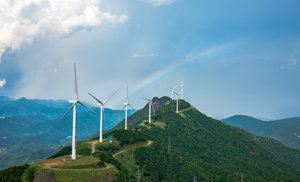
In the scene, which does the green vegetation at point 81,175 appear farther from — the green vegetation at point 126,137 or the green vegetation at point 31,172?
the green vegetation at point 126,137

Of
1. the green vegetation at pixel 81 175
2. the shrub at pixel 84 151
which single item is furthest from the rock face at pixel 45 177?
the shrub at pixel 84 151

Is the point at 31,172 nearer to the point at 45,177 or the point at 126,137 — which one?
the point at 45,177

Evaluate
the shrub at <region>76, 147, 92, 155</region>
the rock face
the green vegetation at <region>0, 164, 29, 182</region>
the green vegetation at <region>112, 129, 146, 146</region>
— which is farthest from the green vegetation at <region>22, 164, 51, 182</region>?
the green vegetation at <region>112, 129, 146, 146</region>

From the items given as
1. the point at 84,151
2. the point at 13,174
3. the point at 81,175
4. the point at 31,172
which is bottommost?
the point at 81,175

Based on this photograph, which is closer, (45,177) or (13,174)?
(45,177)

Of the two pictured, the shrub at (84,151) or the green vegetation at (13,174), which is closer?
the green vegetation at (13,174)

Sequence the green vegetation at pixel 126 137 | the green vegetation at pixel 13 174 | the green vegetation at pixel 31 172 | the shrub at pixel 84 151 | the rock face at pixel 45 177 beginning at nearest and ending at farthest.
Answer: the rock face at pixel 45 177 → the green vegetation at pixel 31 172 → the green vegetation at pixel 13 174 → the shrub at pixel 84 151 → the green vegetation at pixel 126 137

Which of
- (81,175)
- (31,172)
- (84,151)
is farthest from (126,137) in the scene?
(31,172)

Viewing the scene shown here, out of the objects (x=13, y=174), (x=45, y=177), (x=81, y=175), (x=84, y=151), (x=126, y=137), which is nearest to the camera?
(x=45, y=177)

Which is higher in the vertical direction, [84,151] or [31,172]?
[31,172]

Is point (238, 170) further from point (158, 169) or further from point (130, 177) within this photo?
point (130, 177)

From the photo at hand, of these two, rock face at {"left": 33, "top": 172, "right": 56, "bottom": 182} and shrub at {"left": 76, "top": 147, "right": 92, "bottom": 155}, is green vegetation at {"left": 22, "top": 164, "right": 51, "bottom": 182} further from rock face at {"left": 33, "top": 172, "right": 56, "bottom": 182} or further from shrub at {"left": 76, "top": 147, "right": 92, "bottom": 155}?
shrub at {"left": 76, "top": 147, "right": 92, "bottom": 155}
